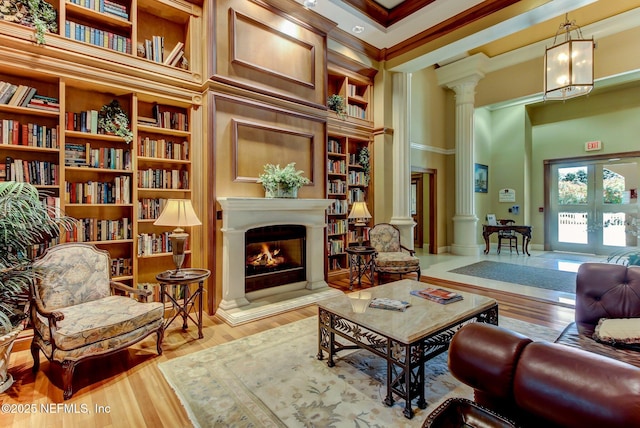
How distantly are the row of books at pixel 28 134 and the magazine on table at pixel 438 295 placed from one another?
3.71 metres

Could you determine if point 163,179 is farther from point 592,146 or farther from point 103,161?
point 592,146

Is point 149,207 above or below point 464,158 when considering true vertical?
below

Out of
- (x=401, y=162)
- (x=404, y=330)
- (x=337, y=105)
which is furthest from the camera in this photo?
(x=401, y=162)

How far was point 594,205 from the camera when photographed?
7.72 m

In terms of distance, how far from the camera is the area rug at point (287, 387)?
1.82m

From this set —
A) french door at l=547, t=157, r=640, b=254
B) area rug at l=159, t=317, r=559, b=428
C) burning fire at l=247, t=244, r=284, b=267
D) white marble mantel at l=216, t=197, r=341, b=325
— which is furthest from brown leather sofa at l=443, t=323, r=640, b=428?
french door at l=547, t=157, r=640, b=254

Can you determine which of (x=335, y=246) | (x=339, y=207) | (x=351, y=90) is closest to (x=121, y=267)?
(x=335, y=246)

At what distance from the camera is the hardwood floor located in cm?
183

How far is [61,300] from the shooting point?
2494 millimetres

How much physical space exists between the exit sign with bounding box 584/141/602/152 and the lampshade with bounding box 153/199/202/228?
9432mm

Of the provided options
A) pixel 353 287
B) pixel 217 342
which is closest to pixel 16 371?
pixel 217 342

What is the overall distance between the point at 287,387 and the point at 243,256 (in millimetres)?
1836

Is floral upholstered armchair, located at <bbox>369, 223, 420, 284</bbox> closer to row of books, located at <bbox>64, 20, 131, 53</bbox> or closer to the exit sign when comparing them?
row of books, located at <bbox>64, 20, 131, 53</bbox>

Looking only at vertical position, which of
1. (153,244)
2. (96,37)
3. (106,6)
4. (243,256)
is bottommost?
(243,256)
